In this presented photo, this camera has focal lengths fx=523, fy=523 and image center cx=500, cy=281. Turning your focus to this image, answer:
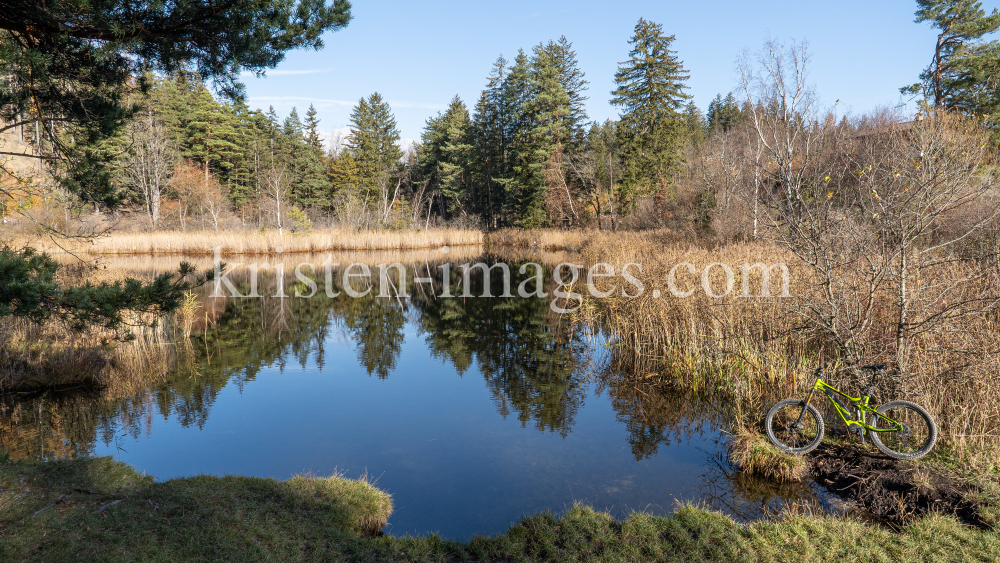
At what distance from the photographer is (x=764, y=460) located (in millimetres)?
5512

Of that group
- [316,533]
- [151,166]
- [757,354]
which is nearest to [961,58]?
[757,354]

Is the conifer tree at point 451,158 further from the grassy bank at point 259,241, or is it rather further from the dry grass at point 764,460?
the dry grass at point 764,460

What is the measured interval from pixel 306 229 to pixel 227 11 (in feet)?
100

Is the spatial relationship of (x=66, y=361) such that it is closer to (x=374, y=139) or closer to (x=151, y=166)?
(x=151, y=166)

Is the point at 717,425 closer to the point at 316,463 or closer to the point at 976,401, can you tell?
the point at 976,401

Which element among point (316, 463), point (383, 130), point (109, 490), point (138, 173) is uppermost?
point (383, 130)

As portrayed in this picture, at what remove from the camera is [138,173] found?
31188mm

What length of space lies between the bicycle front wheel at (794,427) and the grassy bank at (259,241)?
2634cm

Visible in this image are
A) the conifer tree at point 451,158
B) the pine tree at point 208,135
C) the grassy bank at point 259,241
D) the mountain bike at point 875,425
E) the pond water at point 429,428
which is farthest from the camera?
the conifer tree at point 451,158

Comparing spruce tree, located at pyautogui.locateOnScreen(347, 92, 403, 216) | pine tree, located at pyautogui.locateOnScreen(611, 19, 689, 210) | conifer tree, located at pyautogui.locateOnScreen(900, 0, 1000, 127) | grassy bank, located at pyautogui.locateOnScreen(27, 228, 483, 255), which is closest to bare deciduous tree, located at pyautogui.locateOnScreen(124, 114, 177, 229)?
grassy bank, located at pyautogui.locateOnScreen(27, 228, 483, 255)

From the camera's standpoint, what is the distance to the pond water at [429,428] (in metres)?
5.34

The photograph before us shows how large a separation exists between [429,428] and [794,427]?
4500mm

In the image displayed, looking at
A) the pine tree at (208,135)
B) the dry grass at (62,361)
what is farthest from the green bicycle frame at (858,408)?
the pine tree at (208,135)

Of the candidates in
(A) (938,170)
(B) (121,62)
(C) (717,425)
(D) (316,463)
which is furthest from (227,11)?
(C) (717,425)
